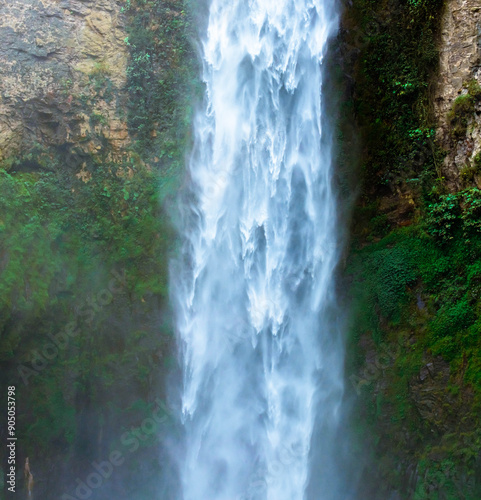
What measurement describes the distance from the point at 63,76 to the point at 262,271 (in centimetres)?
582

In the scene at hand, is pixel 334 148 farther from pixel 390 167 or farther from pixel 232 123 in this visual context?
pixel 232 123

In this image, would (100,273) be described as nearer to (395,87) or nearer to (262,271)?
(262,271)

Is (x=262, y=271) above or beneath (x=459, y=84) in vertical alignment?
beneath

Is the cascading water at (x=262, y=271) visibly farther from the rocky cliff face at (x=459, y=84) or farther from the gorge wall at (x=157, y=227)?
the rocky cliff face at (x=459, y=84)

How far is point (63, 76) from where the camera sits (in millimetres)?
10891

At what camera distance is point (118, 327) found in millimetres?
10562

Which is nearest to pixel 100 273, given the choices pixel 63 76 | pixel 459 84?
pixel 63 76

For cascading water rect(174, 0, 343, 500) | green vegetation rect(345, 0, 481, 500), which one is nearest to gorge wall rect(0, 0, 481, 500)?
green vegetation rect(345, 0, 481, 500)

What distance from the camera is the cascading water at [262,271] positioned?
33.4 feet

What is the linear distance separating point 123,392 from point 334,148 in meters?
6.63

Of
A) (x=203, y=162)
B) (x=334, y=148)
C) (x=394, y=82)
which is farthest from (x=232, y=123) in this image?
(x=394, y=82)

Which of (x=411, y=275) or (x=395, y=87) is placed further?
(x=395, y=87)

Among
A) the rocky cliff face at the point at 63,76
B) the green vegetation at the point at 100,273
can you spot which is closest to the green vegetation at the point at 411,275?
the green vegetation at the point at 100,273

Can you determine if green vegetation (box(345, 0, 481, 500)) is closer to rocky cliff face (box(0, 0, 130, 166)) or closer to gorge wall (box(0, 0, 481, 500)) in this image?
gorge wall (box(0, 0, 481, 500))
